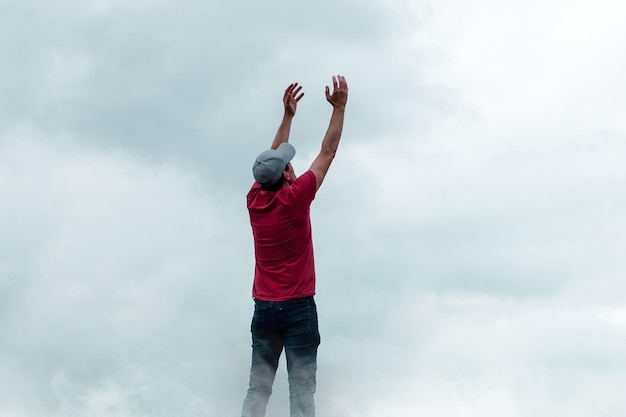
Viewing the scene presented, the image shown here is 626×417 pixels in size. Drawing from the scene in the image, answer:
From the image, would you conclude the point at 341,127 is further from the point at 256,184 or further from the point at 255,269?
the point at 255,269

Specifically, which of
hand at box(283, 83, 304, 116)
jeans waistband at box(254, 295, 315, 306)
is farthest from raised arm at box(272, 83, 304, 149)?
jeans waistband at box(254, 295, 315, 306)

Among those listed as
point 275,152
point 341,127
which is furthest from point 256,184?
point 341,127

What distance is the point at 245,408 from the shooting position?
8.35 m

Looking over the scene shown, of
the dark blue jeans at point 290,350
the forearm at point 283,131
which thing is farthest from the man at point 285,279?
the forearm at point 283,131

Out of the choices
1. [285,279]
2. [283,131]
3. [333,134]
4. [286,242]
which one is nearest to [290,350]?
[285,279]

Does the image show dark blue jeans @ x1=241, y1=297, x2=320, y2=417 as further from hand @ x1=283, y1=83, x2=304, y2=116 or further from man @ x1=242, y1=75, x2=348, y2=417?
hand @ x1=283, y1=83, x2=304, y2=116

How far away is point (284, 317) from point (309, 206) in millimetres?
1204

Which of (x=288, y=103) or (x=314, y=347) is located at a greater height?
(x=288, y=103)

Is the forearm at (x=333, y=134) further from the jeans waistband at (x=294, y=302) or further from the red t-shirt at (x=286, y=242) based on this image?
the jeans waistband at (x=294, y=302)

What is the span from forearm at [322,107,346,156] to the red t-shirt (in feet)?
1.60

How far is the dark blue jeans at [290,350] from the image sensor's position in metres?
8.13

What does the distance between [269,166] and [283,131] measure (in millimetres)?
1501

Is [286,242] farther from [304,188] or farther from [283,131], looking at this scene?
[283,131]

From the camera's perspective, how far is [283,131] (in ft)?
31.6
